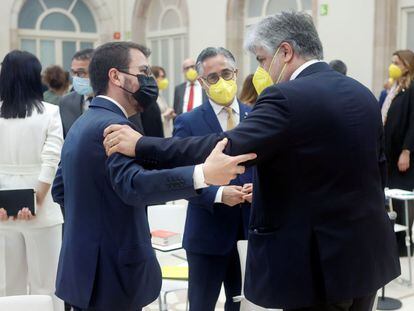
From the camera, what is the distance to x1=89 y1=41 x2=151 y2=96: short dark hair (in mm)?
1842

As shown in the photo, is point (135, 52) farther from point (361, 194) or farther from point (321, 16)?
point (321, 16)

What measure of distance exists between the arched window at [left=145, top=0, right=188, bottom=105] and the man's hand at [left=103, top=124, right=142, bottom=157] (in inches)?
357

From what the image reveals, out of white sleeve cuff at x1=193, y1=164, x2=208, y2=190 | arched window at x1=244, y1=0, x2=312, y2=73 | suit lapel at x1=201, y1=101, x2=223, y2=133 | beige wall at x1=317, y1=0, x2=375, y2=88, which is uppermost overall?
arched window at x1=244, y1=0, x2=312, y2=73

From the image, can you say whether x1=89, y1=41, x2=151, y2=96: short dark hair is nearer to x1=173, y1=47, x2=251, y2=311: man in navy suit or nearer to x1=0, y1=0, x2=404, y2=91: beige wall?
x1=173, y1=47, x2=251, y2=311: man in navy suit

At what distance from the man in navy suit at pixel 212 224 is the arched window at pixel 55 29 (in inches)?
397

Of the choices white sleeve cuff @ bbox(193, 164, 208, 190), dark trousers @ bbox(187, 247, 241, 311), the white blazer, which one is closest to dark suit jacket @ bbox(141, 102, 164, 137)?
the white blazer

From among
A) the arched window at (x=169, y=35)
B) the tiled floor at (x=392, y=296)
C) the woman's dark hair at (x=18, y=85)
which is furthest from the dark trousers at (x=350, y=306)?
the arched window at (x=169, y=35)

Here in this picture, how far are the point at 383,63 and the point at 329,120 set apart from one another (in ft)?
18.9

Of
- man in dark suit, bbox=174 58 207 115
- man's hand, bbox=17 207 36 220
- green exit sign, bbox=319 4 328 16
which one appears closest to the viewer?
man's hand, bbox=17 207 36 220

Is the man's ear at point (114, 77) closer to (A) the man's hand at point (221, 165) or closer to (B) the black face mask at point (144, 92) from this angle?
(B) the black face mask at point (144, 92)

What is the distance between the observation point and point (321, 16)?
7.54m

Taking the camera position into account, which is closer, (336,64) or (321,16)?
(336,64)

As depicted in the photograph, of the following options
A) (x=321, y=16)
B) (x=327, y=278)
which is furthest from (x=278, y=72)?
(x=321, y=16)

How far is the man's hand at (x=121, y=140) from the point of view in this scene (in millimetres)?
1579
